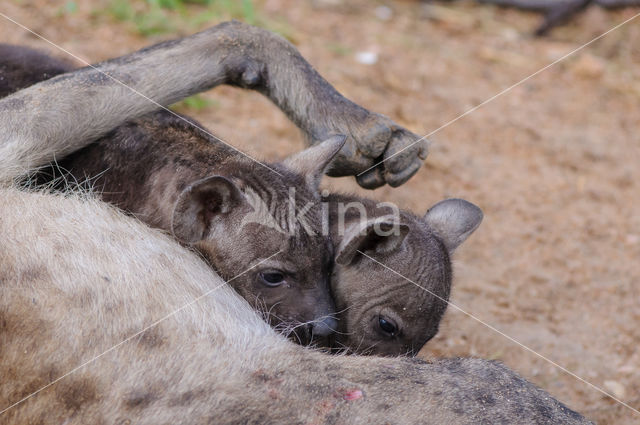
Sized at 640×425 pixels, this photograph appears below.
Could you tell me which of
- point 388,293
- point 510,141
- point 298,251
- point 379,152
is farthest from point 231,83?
point 510,141

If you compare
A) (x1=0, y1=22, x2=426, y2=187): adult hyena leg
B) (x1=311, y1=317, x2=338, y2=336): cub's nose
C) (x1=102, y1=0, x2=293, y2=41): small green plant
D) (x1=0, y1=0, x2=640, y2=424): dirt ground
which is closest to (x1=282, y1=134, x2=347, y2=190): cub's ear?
(x1=0, y1=22, x2=426, y2=187): adult hyena leg

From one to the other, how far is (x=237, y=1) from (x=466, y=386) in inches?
190

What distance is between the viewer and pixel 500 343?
3.96 metres

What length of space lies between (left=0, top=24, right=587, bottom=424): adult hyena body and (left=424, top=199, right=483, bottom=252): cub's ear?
1.11 m

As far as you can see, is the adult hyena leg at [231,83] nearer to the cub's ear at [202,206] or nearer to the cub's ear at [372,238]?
the cub's ear at [372,238]

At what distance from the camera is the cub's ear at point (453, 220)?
3.60 meters

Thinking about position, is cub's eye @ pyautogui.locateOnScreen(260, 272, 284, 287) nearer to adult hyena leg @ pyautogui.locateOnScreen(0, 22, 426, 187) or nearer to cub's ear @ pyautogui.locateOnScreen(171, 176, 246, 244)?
cub's ear @ pyautogui.locateOnScreen(171, 176, 246, 244)

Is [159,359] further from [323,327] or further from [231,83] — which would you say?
[231,83]

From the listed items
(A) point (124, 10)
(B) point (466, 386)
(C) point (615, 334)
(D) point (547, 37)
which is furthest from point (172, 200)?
(D) point (547, 37)

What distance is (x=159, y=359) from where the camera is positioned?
2344mm

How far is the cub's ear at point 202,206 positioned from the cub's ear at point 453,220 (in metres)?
1.00

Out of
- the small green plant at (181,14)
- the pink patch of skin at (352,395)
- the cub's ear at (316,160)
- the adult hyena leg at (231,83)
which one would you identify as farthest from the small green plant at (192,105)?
the pink patch of skin at (352,395)

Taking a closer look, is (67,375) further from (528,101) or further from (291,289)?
(528,101)

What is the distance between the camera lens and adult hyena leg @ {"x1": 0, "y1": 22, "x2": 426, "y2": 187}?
312 centimetres
